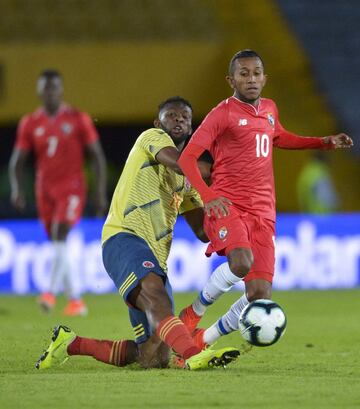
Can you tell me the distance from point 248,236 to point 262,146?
608 mm

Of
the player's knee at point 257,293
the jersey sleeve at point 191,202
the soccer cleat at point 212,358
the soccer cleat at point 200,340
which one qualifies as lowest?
the soccer cleat at point 212,358

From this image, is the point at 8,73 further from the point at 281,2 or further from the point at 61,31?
the point at 281,2

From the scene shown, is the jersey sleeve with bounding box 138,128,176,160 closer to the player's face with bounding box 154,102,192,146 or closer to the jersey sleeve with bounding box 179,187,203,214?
the player's face with bounding box 154,102,192,146

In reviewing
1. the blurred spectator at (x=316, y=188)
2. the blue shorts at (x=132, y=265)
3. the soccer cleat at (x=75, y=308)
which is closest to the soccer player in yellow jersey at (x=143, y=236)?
the blue shorts at (x=132, y=265)

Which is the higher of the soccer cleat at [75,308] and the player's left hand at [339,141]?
the player's left hand at [339,141]

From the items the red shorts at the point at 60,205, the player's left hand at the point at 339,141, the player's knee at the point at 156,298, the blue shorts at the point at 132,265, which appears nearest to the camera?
the player's knee at the point at 156,298

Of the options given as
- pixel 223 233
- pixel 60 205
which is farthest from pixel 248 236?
pixel 60 205

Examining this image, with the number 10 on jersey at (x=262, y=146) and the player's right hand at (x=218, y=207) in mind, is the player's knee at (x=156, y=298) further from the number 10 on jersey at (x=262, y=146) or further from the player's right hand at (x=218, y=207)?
the number 10 on jersey at (x=262, y=146)

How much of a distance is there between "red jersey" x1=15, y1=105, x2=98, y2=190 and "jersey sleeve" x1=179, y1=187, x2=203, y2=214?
5.16 meters

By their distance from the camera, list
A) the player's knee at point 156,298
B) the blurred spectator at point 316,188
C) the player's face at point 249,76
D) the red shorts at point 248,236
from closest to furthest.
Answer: the player's knee at point 156,298
the red shorts at point 248,236
the player's face at point 249,76
the blurred spectator at point 316,188

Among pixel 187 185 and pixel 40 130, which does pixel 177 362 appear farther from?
pixel 40 130

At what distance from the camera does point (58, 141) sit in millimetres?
13266

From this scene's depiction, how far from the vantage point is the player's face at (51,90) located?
1279 cm

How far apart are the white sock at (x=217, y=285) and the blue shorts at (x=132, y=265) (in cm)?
38
